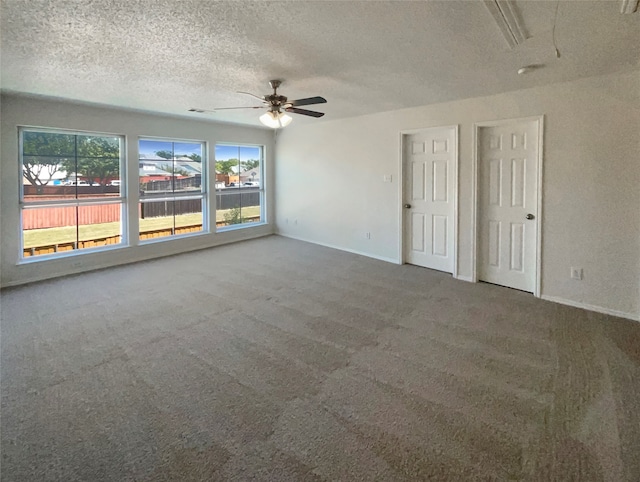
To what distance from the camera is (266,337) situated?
10.3 feet

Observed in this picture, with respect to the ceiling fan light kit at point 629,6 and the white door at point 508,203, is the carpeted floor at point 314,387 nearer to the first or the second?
the white door at point 508,203

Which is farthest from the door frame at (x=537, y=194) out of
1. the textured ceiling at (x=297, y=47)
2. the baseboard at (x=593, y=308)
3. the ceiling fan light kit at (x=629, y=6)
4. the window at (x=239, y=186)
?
the window at (x=239, y=186)

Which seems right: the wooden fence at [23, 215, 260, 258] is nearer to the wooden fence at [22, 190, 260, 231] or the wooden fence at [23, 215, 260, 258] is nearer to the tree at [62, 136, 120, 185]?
the wooden fence at [22, 190, 260, 231]

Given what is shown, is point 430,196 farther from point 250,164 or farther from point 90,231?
point 90,231

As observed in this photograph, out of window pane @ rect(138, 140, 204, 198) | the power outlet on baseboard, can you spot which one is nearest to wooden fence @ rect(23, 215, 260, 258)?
window pane @ rect(138, 140, 204, 198)

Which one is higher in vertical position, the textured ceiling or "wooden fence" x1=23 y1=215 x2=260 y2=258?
the textured ceiling

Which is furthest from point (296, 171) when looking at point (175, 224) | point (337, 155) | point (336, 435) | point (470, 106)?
point (336, 435)

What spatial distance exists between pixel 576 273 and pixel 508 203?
44.1 inches

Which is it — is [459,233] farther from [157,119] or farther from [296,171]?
[157,119]

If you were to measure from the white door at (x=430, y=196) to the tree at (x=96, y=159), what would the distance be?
4696 millimetres

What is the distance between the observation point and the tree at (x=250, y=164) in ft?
25.3

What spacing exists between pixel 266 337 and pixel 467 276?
10.2 ft

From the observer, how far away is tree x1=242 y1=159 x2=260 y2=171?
25.3 ft

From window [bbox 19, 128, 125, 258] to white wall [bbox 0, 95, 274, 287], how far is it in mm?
166
